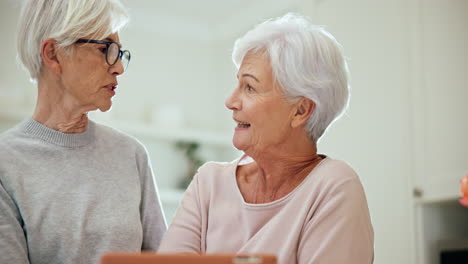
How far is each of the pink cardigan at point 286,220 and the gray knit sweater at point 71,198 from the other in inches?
6.7

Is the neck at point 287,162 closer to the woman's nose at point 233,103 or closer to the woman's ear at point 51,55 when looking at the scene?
the woman's nose at point 233,103

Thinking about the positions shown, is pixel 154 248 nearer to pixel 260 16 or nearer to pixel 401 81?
pixel 401 81

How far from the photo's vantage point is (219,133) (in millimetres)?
4660

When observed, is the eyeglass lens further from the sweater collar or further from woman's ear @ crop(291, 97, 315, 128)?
woman's ear @ crop(291, 97, 315, 128)

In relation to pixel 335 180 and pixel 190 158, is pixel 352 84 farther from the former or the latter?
pixel 335 180

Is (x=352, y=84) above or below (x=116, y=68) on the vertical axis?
below

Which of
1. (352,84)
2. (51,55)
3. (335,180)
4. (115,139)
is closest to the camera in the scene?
(335,180)

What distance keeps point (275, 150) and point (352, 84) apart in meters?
1.78

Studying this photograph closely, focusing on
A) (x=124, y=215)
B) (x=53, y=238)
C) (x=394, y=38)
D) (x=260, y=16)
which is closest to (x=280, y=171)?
(x=124, y=215)

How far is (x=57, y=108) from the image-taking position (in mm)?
1604

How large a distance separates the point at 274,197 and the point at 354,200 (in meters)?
0.25

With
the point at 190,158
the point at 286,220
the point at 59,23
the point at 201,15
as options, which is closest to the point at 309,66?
the point at 286,220

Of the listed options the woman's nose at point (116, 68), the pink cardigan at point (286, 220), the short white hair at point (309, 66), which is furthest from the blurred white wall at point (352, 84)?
the woman's nose at point (116, 68)

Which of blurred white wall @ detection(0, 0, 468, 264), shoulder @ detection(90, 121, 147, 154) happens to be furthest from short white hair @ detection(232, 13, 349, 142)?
blurred white wall @ detection(0, 0, 468, 264)
